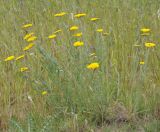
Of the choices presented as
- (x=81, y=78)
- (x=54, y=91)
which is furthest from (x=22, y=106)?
(x=81, y=78)

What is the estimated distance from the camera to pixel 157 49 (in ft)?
8.77

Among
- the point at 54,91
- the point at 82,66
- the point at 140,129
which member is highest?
the point at 82,66

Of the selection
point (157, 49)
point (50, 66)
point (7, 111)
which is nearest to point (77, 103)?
point (50, 66)

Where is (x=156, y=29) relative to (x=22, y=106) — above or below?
above

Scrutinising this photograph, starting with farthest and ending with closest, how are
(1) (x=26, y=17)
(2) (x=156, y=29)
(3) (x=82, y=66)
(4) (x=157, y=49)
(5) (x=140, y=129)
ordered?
(1) (x=26, y=17) < (2) (x=156, y=29) < (4) (x=157, y=49) < (3) (x=82, y=66) < (5) (x=140, y=129)

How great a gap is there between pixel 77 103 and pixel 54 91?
0.17 m

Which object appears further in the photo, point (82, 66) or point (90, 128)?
point (82, 66)

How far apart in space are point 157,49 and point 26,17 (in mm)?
1516

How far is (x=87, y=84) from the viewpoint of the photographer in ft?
7.54

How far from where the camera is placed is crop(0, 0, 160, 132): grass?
7.37ft

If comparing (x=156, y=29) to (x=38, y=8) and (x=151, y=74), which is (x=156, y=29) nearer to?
(x=151, y=74)

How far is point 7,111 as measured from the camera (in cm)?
247

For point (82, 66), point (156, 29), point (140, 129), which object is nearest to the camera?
point (140, 129)

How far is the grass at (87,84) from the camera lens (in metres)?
2.25
